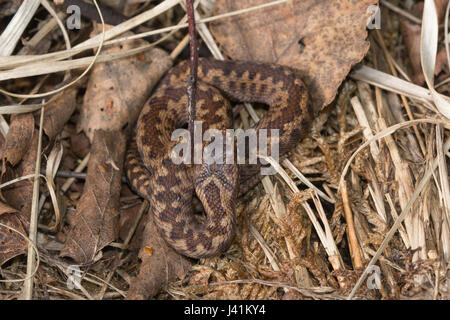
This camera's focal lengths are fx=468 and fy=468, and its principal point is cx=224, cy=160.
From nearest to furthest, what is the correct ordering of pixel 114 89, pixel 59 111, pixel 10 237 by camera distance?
pixel 10 237
pixel 59 111
pixel 114 89

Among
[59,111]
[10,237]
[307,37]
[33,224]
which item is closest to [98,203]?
[33,224]

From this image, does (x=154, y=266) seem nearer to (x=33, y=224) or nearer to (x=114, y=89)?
(x=33, y=224)

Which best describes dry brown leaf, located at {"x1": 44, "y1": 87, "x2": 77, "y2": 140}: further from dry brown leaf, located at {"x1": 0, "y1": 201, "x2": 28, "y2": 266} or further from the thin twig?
dry brown leaf, located at {"x1": 0, "y1": 201, "x2": 28, "y2": 266}

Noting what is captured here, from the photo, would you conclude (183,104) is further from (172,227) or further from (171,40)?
(172,227)

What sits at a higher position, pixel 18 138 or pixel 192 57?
pixel 192 57

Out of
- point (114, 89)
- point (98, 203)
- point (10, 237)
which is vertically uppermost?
point (114, 89)

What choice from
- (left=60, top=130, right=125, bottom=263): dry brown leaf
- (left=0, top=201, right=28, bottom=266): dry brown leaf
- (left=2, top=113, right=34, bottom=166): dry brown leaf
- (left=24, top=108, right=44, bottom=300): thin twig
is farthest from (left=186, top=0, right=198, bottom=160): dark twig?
(left=0, top=201, right=28, bottom=266): dry brown leaf
